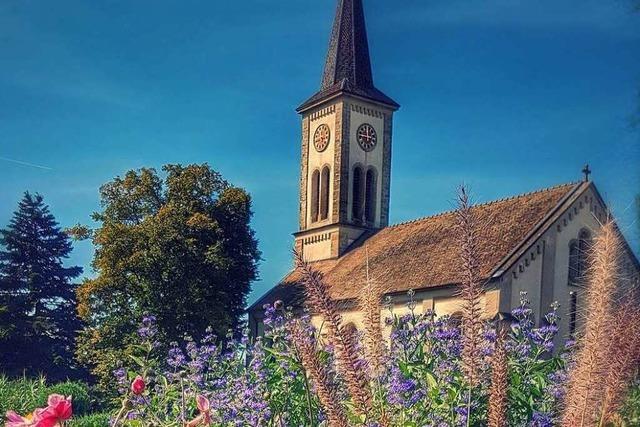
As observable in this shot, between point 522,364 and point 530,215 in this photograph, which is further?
point 530,215

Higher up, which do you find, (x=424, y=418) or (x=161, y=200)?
(x=161, y=200)

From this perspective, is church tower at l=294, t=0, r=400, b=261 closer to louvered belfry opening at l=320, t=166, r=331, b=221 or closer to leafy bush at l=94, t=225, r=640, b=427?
louvered belfry opening at l=320, t=166, r=331, b=221

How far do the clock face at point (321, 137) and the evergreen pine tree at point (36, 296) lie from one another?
1333 cm

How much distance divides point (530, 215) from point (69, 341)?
2218 cm

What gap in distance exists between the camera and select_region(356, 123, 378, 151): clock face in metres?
37.8

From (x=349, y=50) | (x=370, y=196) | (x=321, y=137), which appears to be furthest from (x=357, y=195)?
(x=349, y=50)

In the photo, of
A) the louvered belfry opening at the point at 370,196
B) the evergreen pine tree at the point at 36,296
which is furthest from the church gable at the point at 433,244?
the evergreen pine tree at the point at 36,296

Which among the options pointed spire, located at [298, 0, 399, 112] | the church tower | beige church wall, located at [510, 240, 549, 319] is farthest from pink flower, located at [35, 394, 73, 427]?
pointed spire, located at [298, 0, 399, 112]

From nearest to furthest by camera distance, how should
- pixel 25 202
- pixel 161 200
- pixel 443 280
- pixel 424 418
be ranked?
pixel 424 418 < pixel 443 280 < pixel 161 200 < pixel 25 202

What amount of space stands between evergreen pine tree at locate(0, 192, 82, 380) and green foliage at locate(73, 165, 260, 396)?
213 inches

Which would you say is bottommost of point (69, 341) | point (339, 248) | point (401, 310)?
point (69, 341)

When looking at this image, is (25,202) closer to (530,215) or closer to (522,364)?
(530,215)

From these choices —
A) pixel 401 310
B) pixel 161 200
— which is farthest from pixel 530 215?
pixel 161 200

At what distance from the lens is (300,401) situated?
17.7 ft
